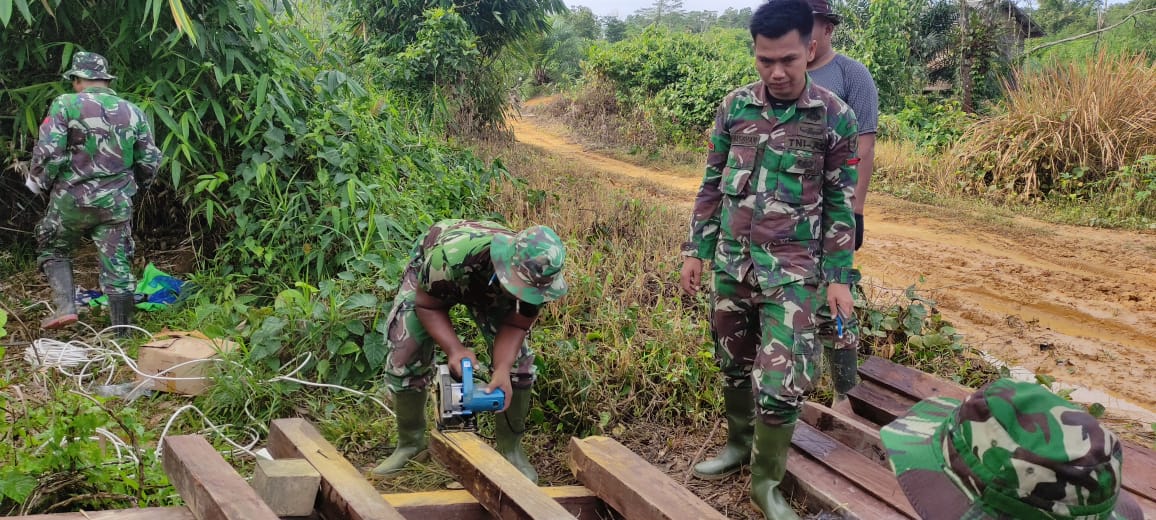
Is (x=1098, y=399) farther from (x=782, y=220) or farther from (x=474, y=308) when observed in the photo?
(x=474, y=308)

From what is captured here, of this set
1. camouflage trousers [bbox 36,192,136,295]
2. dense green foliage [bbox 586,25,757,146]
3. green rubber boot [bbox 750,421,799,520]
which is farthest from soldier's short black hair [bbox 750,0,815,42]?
dense green foliage [bbox 586,25,757,146]

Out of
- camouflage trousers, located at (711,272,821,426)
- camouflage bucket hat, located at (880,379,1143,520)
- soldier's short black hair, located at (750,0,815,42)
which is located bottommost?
camouflage trousers, located at (711,272,821,426)

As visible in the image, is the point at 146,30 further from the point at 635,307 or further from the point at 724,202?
the point at 724,202

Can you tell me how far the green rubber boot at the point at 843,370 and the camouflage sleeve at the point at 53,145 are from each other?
4.08m

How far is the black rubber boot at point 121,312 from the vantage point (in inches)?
176

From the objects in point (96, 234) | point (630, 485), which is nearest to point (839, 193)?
point (630, 485)

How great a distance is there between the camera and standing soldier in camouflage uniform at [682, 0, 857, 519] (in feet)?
8.39

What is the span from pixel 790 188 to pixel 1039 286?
3974mm

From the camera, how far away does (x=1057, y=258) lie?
6.31 meters

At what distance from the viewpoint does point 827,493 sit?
8.80 ft

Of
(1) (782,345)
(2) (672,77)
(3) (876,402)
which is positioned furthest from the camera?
(2) (672,77)

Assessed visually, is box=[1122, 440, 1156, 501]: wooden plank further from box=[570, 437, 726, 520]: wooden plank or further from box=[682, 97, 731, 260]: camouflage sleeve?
box=[682, 97, 731, 260]: camouflage sleeve

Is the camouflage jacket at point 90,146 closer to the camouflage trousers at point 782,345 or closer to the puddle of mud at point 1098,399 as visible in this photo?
the camouflage trousers at point 782,345

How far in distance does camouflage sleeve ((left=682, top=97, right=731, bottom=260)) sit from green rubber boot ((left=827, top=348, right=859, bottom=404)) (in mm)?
956
